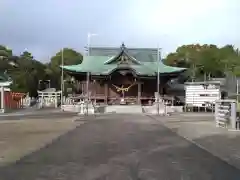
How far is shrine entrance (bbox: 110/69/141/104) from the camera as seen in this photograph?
2138 inches

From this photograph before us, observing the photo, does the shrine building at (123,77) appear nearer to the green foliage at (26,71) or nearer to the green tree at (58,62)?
the green foliage at (26,71)

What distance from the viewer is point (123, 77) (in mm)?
55469

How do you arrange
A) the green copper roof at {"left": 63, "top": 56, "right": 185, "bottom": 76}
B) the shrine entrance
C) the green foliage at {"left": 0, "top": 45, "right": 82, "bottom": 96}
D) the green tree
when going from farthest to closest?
1. the green tree
2. the green foliage at {"left": 0, "top": 45, "right": 82, "bottom": 96}
3. the shrine entrance
4. the green copper roof at {"left": 63, "top": 56, "right": 185, "bottom": 76}

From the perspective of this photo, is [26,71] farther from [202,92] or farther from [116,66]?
[202,92]

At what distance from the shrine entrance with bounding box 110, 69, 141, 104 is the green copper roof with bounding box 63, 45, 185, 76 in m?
1.30

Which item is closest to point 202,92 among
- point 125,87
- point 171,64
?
point 125,87

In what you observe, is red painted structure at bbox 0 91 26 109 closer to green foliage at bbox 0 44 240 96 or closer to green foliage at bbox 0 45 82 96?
green foliage at bbox 0 45 82 96

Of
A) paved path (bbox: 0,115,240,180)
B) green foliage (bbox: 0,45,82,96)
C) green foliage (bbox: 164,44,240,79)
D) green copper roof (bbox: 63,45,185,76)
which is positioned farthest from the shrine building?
paved path (bbox: 0,115,240,180)

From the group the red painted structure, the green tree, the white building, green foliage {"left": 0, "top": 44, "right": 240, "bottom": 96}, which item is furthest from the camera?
the green tree

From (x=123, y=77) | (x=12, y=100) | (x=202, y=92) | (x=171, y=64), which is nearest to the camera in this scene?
(x=202, y=92)

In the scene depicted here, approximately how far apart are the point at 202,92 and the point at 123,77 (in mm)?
10338

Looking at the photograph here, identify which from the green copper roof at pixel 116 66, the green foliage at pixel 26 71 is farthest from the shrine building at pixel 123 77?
the green foliage at pixel 26 71

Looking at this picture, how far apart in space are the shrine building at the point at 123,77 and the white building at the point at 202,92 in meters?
3.13

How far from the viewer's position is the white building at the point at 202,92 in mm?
52281
